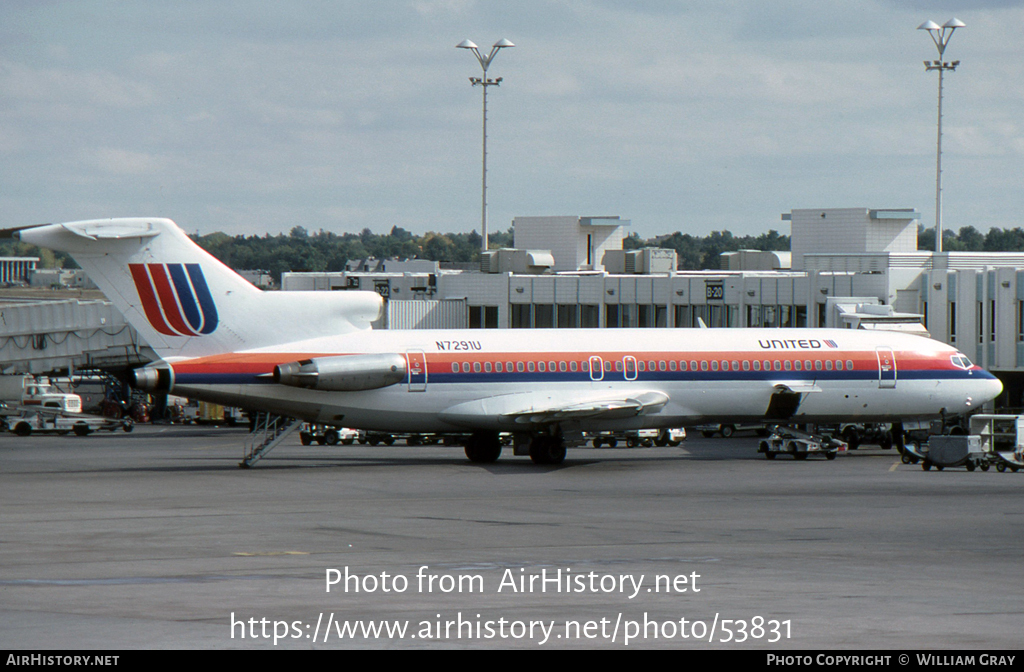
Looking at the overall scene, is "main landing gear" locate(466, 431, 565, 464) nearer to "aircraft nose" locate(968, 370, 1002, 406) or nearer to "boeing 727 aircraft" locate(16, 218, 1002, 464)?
"boeing 727 aircraft" locate(16, 218, 1002, 464)

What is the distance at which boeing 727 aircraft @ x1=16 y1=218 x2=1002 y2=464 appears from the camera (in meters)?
43.7

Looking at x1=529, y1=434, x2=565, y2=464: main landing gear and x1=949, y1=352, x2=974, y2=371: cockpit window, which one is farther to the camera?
x1=949, y1=352, x2=974, y2=371: cockpit window

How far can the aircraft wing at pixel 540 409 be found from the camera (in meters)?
45.8

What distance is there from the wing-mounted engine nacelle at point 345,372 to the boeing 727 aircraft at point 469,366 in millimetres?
48

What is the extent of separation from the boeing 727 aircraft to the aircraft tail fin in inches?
1.9

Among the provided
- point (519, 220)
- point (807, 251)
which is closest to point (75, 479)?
point (807, 251)

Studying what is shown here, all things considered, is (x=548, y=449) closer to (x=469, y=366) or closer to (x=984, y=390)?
(x=469, y=366)

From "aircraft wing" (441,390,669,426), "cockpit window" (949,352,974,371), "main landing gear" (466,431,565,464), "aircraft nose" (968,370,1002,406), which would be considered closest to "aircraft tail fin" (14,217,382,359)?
"aircraft wing" (441,390,669,426)

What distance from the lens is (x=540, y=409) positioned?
151 feet

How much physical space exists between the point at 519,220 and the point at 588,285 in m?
25.5

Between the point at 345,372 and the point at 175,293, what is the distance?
249 inches

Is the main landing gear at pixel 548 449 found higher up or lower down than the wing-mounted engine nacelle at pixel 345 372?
lower down

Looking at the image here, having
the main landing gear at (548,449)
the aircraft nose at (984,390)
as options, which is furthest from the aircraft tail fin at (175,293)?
the aircraft nose at (984,390)

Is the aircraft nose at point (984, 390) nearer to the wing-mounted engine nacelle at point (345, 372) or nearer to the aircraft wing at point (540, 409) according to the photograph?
the aircraft wing at point (540, 409)
